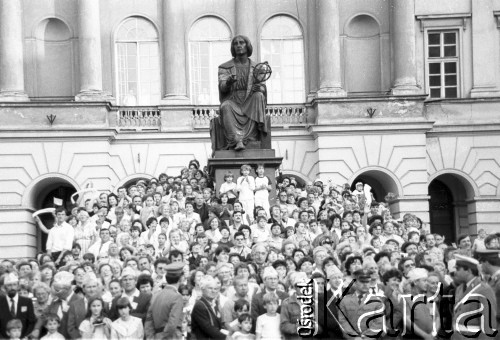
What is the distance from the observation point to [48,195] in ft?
161

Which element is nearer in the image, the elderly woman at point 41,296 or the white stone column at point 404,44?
the elderly woman at point 41,296

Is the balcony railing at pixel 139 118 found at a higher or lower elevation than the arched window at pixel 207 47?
lower

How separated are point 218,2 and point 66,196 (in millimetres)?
9588

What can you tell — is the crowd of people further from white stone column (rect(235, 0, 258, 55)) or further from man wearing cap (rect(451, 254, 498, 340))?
white stone column (rect(235, 0, 258, 55))

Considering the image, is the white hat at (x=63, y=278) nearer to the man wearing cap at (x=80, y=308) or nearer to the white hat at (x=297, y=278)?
the man wearing cap at (x=80, y=308)

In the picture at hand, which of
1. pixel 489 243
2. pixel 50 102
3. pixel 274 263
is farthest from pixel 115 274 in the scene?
pixel 50 102

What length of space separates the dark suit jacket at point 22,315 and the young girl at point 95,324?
1105mm

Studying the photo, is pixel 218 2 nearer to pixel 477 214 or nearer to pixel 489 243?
pixel 477 214

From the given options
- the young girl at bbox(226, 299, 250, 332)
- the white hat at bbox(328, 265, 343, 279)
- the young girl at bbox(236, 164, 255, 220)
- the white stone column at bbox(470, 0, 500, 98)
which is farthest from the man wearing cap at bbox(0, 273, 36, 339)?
the white stone column at bbox(470, 0, 500, 98)

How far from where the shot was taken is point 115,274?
2338cm

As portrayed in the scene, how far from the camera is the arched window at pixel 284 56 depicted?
1964 inches

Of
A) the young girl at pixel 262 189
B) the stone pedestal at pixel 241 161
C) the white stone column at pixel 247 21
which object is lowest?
the young girl at pixel 262 189

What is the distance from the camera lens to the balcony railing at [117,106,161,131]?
47844 millimetres

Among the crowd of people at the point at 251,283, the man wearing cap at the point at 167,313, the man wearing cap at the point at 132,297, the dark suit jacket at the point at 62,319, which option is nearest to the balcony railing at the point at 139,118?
the crowd of people at the point at 251,283
